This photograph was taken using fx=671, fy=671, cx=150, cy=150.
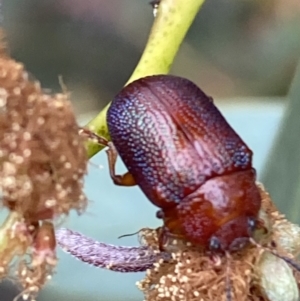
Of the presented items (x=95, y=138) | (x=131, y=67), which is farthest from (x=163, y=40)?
(x=131, y=67)

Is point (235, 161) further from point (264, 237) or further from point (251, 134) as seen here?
point (251, 134)

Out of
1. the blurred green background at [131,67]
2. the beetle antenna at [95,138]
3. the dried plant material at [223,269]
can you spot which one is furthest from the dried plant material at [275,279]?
the blurred green background at [131,67]

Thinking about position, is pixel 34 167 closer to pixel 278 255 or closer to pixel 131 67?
pixel 278 255

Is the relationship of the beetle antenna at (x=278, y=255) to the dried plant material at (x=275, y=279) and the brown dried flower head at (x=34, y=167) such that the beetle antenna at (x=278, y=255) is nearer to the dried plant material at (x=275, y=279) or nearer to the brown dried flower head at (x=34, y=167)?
the dried plant material at (x=275, y=279)

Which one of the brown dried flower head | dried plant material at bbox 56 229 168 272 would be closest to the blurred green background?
dried plant material at bbox 56 229 168 272

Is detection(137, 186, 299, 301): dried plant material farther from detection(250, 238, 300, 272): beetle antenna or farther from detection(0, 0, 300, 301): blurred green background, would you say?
detection(0, 0, 300, 301): blurred green background

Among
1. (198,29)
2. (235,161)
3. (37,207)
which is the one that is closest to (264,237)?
(235,161)
